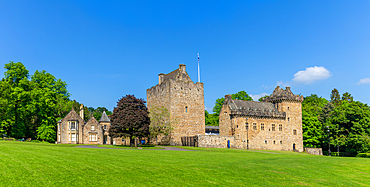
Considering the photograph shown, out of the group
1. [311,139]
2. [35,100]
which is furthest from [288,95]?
[35,100]

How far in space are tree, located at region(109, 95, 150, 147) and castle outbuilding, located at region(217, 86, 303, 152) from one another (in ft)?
61.4

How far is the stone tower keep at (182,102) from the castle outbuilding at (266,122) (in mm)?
5537

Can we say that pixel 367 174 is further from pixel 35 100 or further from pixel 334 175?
pixel 35 100

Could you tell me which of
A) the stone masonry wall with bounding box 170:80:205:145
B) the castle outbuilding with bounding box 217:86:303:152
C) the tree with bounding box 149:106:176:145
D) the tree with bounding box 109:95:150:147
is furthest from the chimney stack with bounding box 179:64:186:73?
the tree with bounding box 109:95:150:147

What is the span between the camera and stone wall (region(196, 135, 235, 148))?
50.8 meters

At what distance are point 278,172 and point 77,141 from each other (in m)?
47.8

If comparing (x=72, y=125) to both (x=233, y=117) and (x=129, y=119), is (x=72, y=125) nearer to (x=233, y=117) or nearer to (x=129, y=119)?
(x=129, y=119)

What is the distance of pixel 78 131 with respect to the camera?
58.3 m

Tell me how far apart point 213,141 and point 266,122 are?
14.4 m

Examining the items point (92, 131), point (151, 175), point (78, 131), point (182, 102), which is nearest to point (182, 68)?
point (182, 102)

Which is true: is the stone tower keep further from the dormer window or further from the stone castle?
the dormer window

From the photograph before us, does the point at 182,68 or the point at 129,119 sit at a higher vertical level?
the point at 182,68

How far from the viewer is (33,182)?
11977mm

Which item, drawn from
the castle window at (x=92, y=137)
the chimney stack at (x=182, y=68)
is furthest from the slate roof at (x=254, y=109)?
the castle window at (x=92, y=137)
